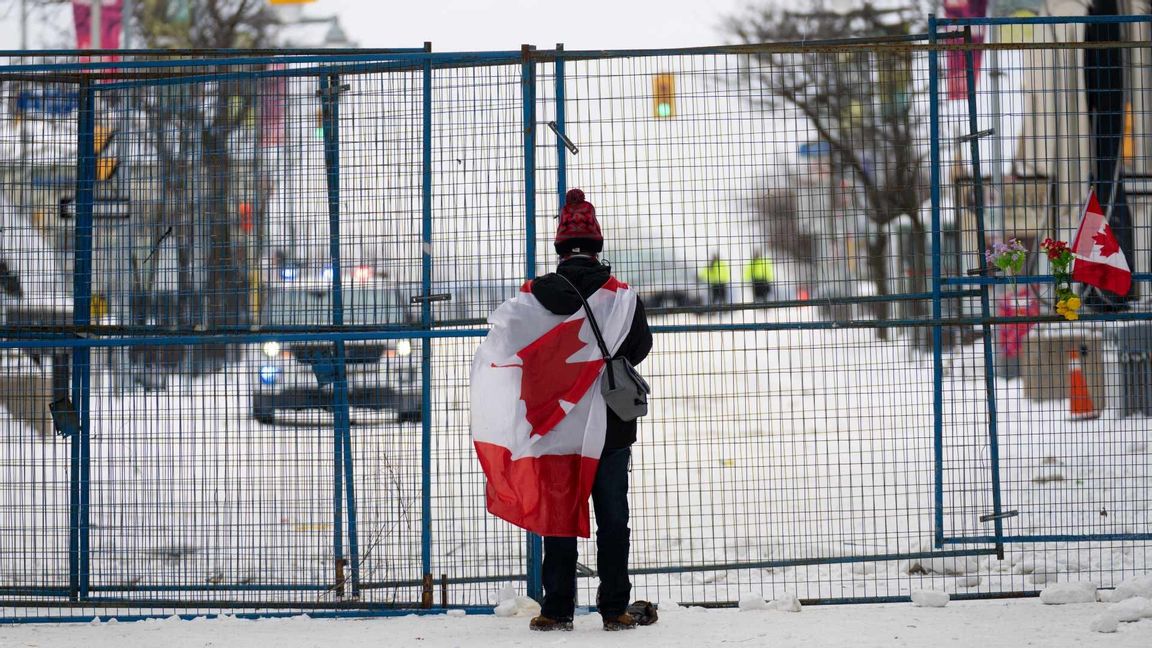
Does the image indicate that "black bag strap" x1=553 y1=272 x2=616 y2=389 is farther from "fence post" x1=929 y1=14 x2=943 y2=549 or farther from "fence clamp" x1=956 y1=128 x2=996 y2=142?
"fence clamp" x1=956 y1=128 x2=996 y2=142

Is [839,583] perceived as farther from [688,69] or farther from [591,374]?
[688,69]

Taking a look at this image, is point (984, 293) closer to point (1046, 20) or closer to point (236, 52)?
point (1046, 20)

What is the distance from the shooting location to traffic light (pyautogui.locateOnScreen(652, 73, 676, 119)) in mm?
6828

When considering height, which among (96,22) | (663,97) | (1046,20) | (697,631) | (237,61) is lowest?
(697,631)

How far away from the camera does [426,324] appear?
6500mm

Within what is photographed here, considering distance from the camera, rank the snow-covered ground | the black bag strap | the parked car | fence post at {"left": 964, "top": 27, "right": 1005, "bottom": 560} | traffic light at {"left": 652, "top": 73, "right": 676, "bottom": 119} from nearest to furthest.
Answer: the snow-covered ground < the black bag strap < the parked car < traffic light at {"left": 652, "top": 73, "right": 676, "bottom": 119} < fence post at {"left": 964, "top": 27, "right": 1005, "bottom": 560}

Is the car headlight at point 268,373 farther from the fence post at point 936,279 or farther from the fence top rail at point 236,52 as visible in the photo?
the fence post at point 936,279

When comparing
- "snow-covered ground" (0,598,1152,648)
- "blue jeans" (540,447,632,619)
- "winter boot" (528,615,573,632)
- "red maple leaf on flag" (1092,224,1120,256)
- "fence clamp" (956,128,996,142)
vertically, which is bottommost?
"snow-covered ground" (0,598,1152,648)

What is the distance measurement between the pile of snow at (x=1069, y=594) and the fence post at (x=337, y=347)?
3862 mm

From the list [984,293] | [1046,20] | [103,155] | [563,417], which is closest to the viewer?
[563,417]

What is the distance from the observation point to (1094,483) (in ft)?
34.4

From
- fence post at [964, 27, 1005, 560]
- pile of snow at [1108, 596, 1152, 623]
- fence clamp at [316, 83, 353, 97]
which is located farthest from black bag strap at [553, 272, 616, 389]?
pile of snow at [1108, 596, 1152, 623]

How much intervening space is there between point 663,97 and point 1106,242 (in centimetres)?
282

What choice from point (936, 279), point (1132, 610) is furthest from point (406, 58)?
point (1132, 610)
